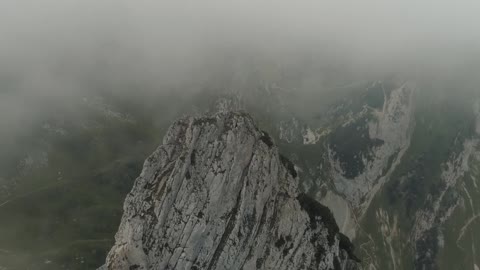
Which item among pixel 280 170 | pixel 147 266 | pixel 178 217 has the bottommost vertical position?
pixel 147 266

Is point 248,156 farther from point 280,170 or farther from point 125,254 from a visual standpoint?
point 125,254

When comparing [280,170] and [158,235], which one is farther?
[280,170]

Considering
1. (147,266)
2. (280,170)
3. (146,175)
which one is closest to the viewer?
(147,266)

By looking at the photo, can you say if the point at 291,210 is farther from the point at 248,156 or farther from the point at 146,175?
the point at 146,175

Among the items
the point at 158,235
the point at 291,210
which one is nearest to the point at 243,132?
the point at 291,210

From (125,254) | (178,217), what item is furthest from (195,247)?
(125,254)

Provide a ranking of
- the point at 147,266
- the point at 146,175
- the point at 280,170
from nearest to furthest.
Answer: the point at 147,266, the point at 146,175, the point at 280,170

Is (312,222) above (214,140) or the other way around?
the other way around
